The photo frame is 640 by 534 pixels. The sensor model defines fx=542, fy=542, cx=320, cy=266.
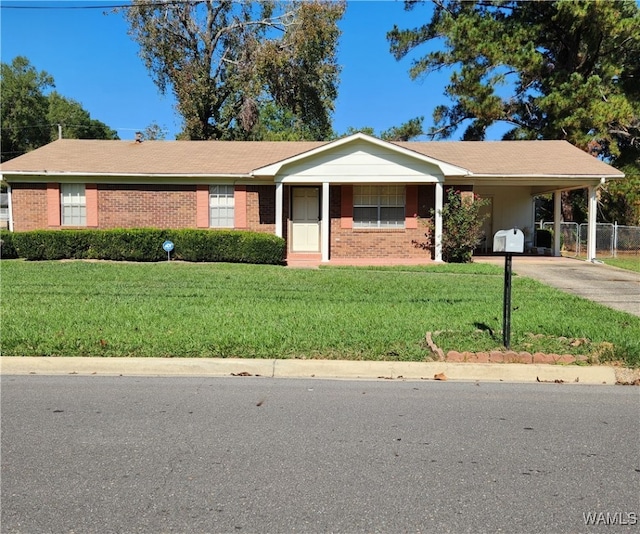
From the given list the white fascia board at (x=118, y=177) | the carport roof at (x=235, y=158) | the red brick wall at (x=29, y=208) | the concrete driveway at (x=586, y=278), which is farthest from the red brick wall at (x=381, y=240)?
the red brick wall at (x=29, y=208)

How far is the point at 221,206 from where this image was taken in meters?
18.0

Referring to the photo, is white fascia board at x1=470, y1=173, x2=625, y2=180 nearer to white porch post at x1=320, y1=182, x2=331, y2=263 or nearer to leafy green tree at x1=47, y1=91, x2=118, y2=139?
white porch post at x1=320, y1=182, x2=331, y2=263

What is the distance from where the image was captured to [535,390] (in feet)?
18.0

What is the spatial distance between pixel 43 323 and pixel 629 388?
716 cm

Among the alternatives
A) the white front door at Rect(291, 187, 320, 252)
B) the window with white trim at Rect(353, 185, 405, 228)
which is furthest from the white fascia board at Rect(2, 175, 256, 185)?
the window with white trim at Rect(353, 185, 405, 228)

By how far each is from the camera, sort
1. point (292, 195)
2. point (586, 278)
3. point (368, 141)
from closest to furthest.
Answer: point (586, 278) → point (368, 141) → point (292, 195)

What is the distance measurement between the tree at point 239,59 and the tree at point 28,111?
29.7m

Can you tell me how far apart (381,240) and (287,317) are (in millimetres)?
10221

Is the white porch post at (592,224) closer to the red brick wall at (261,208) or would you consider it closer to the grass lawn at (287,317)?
the grass lawn at (287,317)

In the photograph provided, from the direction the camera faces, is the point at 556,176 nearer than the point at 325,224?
No

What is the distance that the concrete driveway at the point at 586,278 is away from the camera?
1023 centimetres

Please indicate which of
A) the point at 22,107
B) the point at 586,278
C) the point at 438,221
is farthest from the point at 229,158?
the point at 22,107

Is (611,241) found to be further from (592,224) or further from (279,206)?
(279,206)

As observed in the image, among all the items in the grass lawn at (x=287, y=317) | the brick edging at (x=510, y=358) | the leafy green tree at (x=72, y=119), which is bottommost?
the brick edging at (x=510, y=358)
